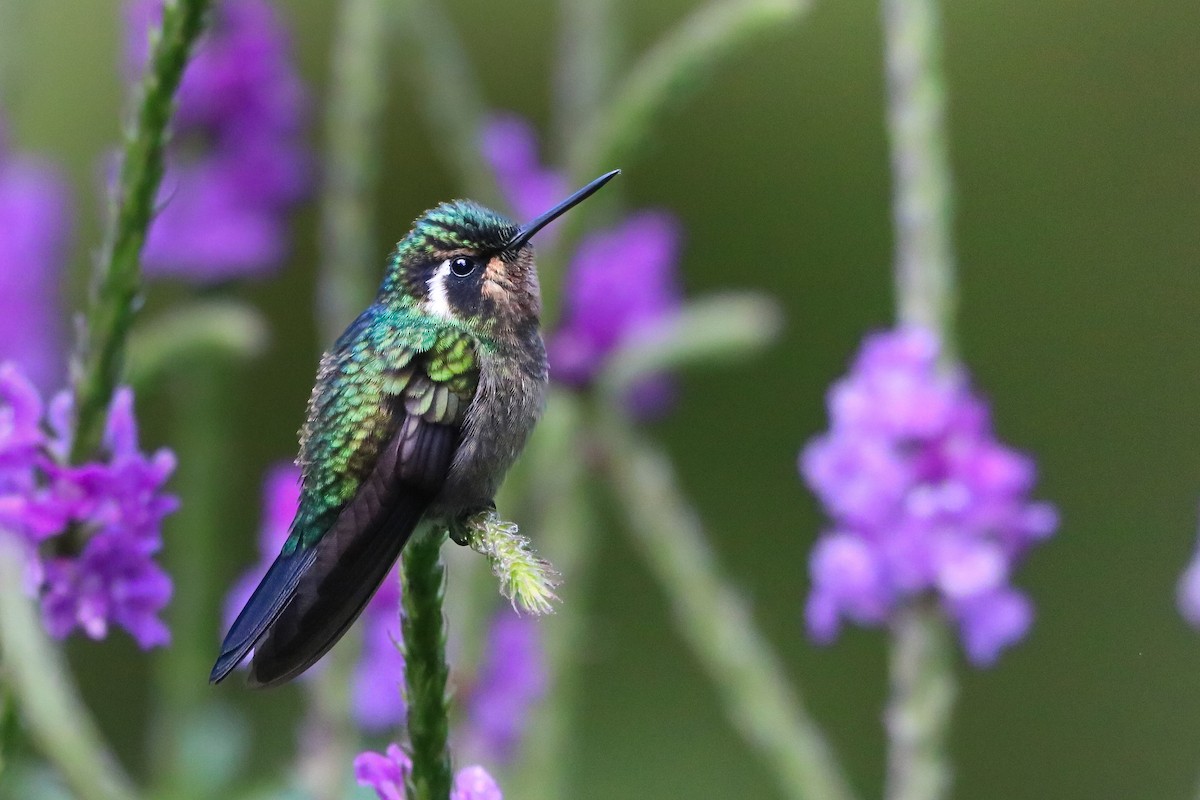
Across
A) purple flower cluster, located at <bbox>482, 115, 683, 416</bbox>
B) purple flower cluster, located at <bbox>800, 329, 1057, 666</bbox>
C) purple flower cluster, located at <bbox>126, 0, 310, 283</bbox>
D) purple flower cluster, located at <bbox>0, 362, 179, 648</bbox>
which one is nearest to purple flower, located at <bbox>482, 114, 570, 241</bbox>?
purple flower cluster, located at <bbox>482, 115, 683, 416</bbox>

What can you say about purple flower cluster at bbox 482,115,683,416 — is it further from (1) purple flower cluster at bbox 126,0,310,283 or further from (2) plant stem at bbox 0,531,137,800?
(2) plant stem at bbox 0,531,137,800

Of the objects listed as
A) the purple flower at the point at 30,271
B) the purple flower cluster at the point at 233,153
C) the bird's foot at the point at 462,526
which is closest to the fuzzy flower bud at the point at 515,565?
the bird's foot at the point at 462,526

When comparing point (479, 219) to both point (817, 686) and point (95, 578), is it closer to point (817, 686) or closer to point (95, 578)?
point (95, 578)

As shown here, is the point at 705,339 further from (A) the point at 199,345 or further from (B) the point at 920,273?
(A) the point at 199,345

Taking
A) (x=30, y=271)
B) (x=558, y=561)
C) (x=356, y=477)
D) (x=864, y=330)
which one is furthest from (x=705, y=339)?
(x=864, y=330)

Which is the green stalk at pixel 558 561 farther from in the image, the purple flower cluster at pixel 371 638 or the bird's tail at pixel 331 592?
the bird's tail at pixel 331 592
